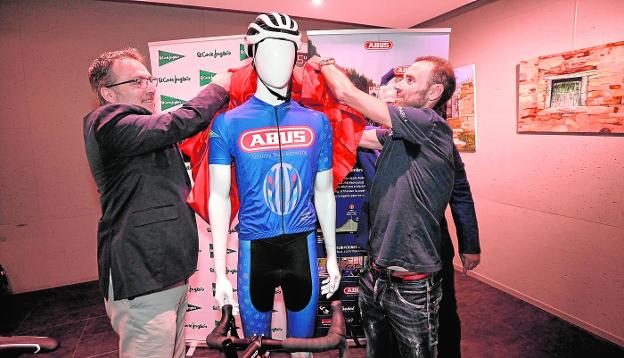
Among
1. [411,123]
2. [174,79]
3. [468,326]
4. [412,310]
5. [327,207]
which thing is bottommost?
[468,326]

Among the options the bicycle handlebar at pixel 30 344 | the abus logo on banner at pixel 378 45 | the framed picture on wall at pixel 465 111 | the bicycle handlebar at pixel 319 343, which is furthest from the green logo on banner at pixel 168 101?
the framed picture on wall at pixel 465 111

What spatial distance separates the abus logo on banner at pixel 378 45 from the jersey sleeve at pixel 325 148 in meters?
1.41

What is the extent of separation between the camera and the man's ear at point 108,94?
1544mm

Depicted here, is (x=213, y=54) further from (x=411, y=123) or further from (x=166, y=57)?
(x=411, y=123)

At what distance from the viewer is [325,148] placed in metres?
1.54

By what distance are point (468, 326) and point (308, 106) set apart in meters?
2.82

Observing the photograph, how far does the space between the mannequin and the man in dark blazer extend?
0.17m

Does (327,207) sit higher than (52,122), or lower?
lower

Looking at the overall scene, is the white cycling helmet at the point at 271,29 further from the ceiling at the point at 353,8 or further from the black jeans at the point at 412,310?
the ceiling at the point at 353,8

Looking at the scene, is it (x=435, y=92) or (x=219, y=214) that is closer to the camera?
(x=219, y=214)

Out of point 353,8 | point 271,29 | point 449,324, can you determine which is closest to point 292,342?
point 271,29

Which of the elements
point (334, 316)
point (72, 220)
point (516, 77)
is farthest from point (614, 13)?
point (72, 220)

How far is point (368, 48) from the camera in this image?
2656mm

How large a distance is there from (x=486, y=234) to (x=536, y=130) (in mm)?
1384
